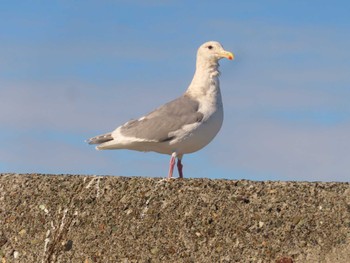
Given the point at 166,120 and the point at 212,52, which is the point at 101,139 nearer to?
the point at 166,120

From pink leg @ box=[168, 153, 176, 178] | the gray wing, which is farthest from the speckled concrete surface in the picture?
the gray wing

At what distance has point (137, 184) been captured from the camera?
532 centimetres

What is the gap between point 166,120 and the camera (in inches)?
254

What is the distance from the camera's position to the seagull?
21.0 feet

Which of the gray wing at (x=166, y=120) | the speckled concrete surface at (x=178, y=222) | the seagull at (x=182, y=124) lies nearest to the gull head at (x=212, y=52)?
the seagull at (x=182, y=124)

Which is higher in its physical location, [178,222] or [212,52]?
[212,52]

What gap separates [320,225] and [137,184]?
1.36 meters

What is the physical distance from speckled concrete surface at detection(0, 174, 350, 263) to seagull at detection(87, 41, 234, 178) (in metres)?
1.09

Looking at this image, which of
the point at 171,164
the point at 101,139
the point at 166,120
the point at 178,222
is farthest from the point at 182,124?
the point at 178,222

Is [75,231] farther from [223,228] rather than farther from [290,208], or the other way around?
[290,208]

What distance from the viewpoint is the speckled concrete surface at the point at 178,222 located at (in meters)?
4.97

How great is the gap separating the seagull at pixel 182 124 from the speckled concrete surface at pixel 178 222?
1.09 metres

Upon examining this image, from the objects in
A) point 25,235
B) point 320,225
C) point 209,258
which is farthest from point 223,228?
point 25,235

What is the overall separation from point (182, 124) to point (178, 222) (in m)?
1.48
